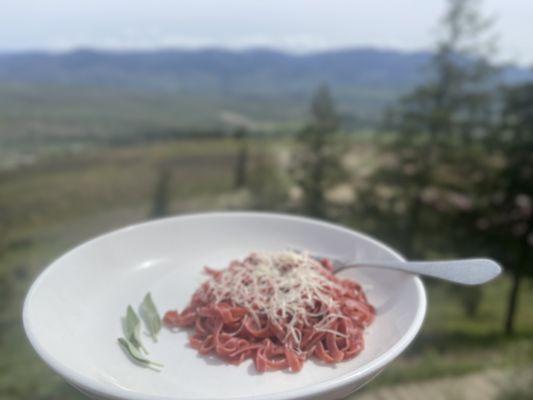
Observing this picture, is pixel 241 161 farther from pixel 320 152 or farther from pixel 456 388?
pixel 456 388

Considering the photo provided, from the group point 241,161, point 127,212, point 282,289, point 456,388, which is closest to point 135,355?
point 282,289

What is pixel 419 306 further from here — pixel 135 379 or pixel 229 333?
pixel 135 379

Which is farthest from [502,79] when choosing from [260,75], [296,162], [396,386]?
[260,75]

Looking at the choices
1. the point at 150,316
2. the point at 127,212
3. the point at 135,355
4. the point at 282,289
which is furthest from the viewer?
→ the point at 127,212

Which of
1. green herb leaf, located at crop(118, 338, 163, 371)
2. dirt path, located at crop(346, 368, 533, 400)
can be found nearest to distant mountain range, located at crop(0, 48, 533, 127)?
A: dirt path, located at crop(346, 368, 533, 400)

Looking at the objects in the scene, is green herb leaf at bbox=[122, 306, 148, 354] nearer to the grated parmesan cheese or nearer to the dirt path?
the grated parmesan cheese
